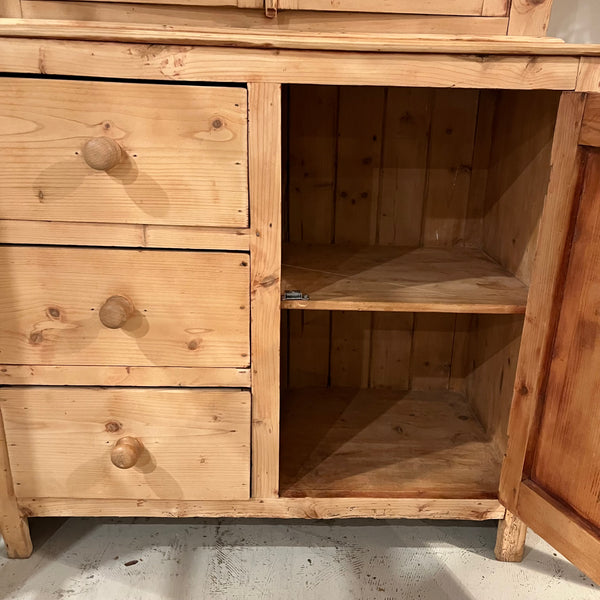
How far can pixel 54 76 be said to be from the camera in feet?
2.78

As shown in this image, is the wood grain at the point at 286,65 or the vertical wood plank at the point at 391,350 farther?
the vertical wood plank at the point at 391,350

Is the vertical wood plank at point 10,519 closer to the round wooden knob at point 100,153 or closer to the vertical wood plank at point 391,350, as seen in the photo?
the round wooden knob at point 100,153

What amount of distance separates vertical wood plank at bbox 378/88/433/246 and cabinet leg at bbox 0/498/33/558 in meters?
0.98

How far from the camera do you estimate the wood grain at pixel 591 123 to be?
2.59ft

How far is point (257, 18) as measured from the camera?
102 cm

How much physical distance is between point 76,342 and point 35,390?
0.12m

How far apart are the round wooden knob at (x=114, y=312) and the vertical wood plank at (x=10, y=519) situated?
288 mm

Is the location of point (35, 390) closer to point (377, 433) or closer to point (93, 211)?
point (93, 211)

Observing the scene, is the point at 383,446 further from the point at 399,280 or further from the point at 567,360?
the point at 567,360

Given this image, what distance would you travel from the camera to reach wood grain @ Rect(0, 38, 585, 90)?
82 centimetres

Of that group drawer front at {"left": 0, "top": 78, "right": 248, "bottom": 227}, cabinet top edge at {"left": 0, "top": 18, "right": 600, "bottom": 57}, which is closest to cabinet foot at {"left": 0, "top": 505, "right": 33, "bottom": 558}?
drawer front at {"left": 0, "top": 78, "right": 248, "bottom": 227}

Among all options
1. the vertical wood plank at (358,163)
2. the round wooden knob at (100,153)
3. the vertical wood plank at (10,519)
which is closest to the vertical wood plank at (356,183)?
the vertical wood plank at (358,163)

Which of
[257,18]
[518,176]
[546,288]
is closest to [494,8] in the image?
[518,176]

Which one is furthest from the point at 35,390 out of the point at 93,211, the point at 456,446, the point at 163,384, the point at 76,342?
the point at 456,446
